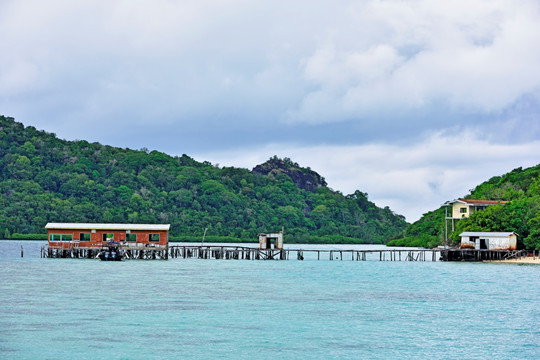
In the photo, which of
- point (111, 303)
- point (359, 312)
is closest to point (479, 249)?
point (359, 312)

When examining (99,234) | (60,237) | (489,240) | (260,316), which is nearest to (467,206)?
(489,240)

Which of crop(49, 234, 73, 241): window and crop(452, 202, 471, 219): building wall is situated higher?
crop(452, 202, 471, 219): building wall

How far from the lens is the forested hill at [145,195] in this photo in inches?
5719

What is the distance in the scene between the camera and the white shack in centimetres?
8619

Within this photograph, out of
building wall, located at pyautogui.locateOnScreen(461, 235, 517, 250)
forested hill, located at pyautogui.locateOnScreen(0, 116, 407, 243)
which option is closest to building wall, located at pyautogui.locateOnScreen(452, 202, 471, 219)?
building wall, located at pyautogui.locateOnScreen(461, 235, 517, 250)

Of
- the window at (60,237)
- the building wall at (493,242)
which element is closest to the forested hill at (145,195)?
the window at (60,237)

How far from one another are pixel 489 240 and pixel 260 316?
55.9 meters

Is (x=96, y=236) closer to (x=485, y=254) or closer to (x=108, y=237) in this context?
(x=108, y=237)

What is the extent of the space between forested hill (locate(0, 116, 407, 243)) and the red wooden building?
2367 inches

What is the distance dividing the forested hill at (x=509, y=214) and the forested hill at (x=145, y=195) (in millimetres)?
44973

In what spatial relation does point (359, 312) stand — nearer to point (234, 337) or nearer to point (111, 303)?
point (234, 337)

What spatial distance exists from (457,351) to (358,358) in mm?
4334

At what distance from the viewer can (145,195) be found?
160 metres

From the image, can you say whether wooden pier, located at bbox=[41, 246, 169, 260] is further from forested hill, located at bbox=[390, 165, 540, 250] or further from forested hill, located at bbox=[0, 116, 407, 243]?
forested hill, located at bbox=[0, 116, 407, 243]
